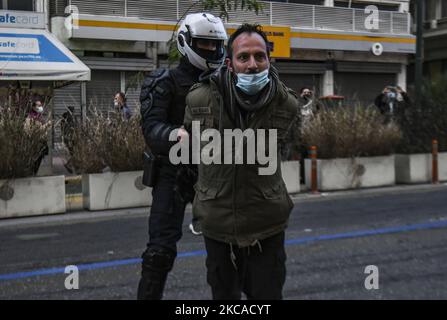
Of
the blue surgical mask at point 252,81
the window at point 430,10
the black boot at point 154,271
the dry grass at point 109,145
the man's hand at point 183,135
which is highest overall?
the window at point 430,10

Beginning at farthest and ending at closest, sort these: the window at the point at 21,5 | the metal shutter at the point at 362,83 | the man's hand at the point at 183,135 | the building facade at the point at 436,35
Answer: the building facade at the point at 436,35
the metal shutter at the point at 362,83
the window at the point at 21,5
the man's hand at the point at 183,135

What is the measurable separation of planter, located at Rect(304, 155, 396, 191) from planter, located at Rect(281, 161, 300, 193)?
0.49 meters

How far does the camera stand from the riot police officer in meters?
3.78

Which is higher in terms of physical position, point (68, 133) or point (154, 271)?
point (68, 133)

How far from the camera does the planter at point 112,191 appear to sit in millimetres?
9750

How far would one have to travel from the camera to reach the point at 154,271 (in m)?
3.79

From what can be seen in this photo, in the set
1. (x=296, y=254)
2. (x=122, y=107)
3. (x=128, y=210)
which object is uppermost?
(x=122, y=107)

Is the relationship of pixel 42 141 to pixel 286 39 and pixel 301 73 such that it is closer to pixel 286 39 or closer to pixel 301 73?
pixel 286 39

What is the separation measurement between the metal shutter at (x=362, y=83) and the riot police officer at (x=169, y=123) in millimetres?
25470

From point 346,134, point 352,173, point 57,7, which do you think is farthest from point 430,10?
point 352,173

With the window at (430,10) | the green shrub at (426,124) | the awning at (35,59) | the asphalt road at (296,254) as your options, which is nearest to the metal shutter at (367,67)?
the window at (430,10)

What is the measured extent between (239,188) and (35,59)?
15873 millimetres

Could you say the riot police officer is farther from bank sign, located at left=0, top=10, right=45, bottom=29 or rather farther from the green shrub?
bank sign, located at left=0, top=10, right=45, bottom=29

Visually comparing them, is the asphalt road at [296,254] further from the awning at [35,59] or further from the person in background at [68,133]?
the awning at [35,59]
